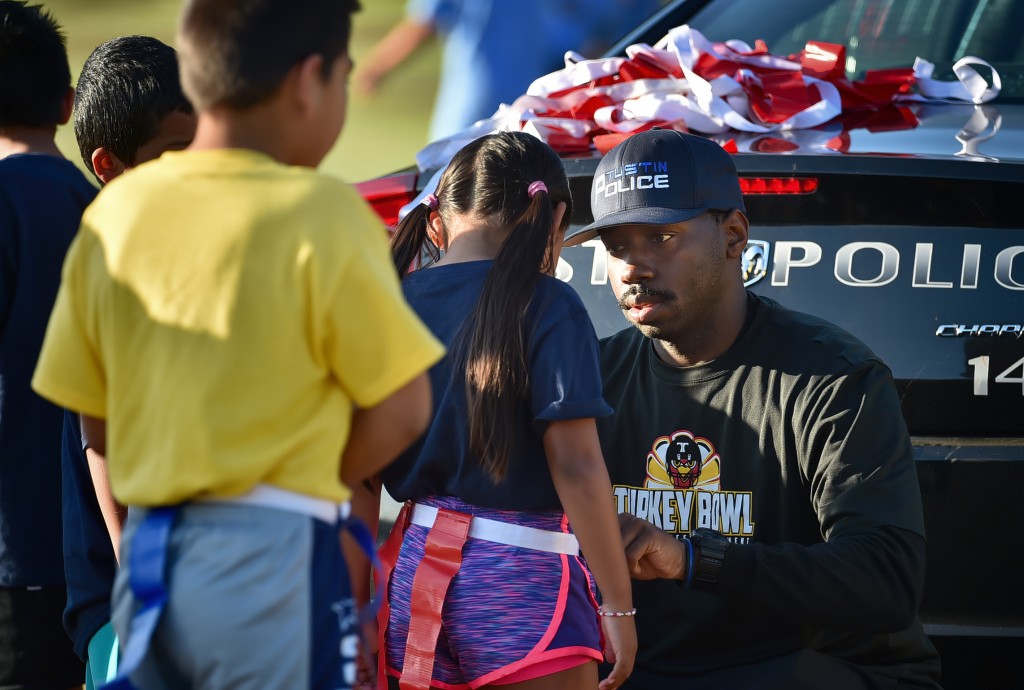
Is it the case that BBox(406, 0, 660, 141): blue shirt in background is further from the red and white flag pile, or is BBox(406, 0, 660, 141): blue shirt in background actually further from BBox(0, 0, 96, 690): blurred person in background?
BBox(0, 0, 96, 690): blurred person in background

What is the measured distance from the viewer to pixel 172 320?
6.14 feet

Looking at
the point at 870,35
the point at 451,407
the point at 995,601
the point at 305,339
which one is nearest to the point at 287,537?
the point at 305,339

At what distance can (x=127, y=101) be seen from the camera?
2.97m

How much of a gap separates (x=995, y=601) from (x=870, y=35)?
2.26 metres

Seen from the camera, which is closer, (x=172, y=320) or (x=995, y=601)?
(x=172, y=320)

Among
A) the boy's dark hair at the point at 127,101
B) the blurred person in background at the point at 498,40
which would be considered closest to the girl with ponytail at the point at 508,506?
the boy's dark hair at the point at 127,101

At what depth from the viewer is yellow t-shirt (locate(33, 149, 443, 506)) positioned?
1850 millimetres

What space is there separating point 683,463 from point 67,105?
1.58 meters

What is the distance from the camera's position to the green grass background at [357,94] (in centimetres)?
1167

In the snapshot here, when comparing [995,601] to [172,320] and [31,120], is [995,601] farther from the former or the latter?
[31,120]

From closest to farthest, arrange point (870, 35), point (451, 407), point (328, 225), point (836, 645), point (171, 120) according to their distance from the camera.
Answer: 1. point (328, 225)
2. point (451, 407)
3. point (836, 645)
4. point (171, 120)
5. point (870, 35)

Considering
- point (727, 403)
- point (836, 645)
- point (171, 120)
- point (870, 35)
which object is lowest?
point (836, 645)

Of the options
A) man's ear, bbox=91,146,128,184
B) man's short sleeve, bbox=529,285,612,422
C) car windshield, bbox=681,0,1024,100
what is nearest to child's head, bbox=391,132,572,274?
man's short sleeve, bbox=529,285,612,422

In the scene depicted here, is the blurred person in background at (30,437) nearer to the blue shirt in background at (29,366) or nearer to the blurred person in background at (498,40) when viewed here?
the blue shirt in background at (29,366)
